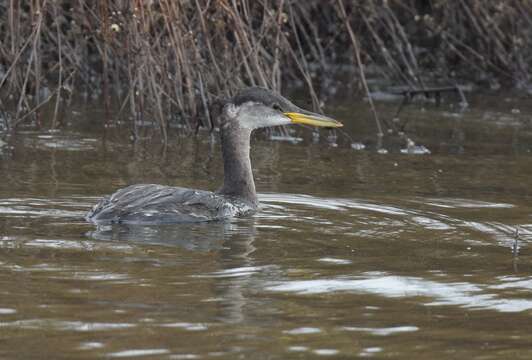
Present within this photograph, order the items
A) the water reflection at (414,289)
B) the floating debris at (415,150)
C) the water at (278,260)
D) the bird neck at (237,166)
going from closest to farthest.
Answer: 1. the water at (278,260)
2. the water reflection at (414,289)
3. the bird neck at (237,166)
4. the floating debris at (415,150)

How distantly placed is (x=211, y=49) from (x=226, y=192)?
7.54 ft

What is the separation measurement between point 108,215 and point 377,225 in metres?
1.61

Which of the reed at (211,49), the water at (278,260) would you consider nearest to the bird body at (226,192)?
the water at (278,260)

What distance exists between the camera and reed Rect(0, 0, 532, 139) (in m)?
10.6

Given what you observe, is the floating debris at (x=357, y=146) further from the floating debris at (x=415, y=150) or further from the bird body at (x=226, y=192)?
the bird body at (x=226, y=192)

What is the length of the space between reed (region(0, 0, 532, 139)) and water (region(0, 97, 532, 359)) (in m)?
0.59

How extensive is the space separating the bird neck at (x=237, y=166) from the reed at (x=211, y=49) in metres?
1.21

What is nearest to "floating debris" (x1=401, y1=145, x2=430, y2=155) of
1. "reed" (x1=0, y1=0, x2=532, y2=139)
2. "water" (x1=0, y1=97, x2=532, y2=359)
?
"water" (x1=0, y1=97, x2=532, y2=359)

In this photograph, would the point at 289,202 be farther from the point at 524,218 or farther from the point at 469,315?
the point at 469,315

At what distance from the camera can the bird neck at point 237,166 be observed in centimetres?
888

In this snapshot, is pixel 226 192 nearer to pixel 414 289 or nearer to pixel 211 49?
pixel 211 49

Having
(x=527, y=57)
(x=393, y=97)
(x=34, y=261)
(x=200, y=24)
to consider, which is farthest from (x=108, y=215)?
(x=527, y=57)

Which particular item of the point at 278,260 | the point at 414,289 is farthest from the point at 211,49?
the point at 414,289

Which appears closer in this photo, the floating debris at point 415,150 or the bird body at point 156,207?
the bird body at point 156,207
